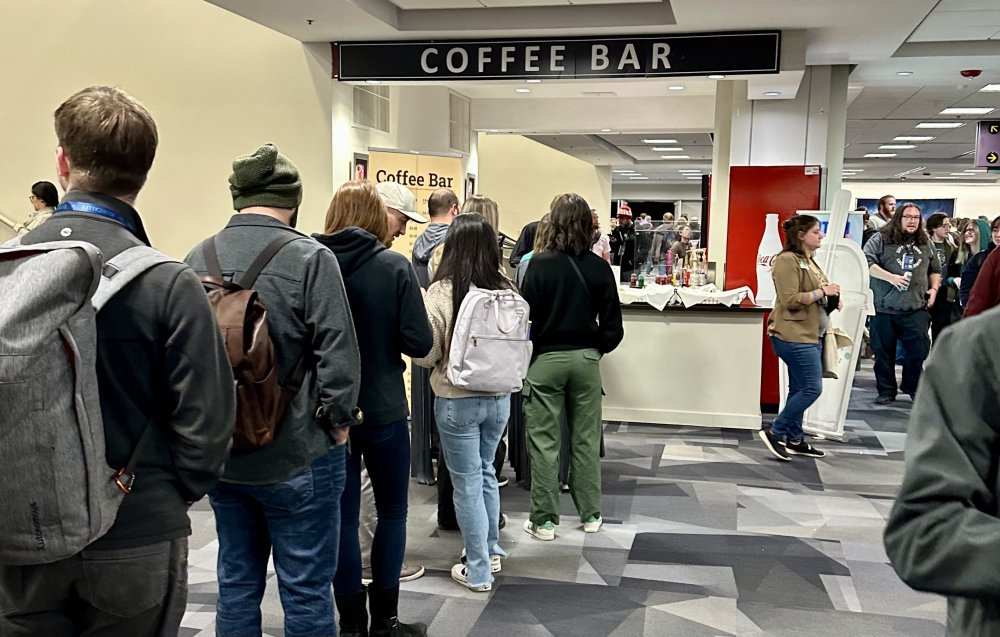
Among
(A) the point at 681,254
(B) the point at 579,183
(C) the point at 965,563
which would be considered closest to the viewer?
(C) the point at 965,563

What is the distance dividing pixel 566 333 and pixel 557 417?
37cm

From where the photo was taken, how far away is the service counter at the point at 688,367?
20.4 ft

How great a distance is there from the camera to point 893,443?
6102mm

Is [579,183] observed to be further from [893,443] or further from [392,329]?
[392,329]

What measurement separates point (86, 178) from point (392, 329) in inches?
50.0

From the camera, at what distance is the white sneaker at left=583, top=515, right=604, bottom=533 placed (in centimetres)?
414

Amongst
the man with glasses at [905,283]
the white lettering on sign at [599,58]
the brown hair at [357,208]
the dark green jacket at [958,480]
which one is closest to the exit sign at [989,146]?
the man with glasses at [905,283]

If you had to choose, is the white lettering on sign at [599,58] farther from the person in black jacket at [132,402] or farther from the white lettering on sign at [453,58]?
the person in black jacket at [132,402]

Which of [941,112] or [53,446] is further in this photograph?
[941,112]

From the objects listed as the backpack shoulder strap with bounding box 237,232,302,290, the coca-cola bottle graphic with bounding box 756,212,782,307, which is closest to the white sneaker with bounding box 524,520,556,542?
the backpack shoulder strap with bounding box 237,232,302,290

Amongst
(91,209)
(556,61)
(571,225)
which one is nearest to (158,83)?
(556,61)

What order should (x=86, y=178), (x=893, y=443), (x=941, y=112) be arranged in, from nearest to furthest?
(x=86, y=178)
(x=893, y=443)
(x=941, y=112)

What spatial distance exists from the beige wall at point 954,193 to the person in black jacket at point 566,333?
1822cm

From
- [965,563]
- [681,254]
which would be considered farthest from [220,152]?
[965,563]
